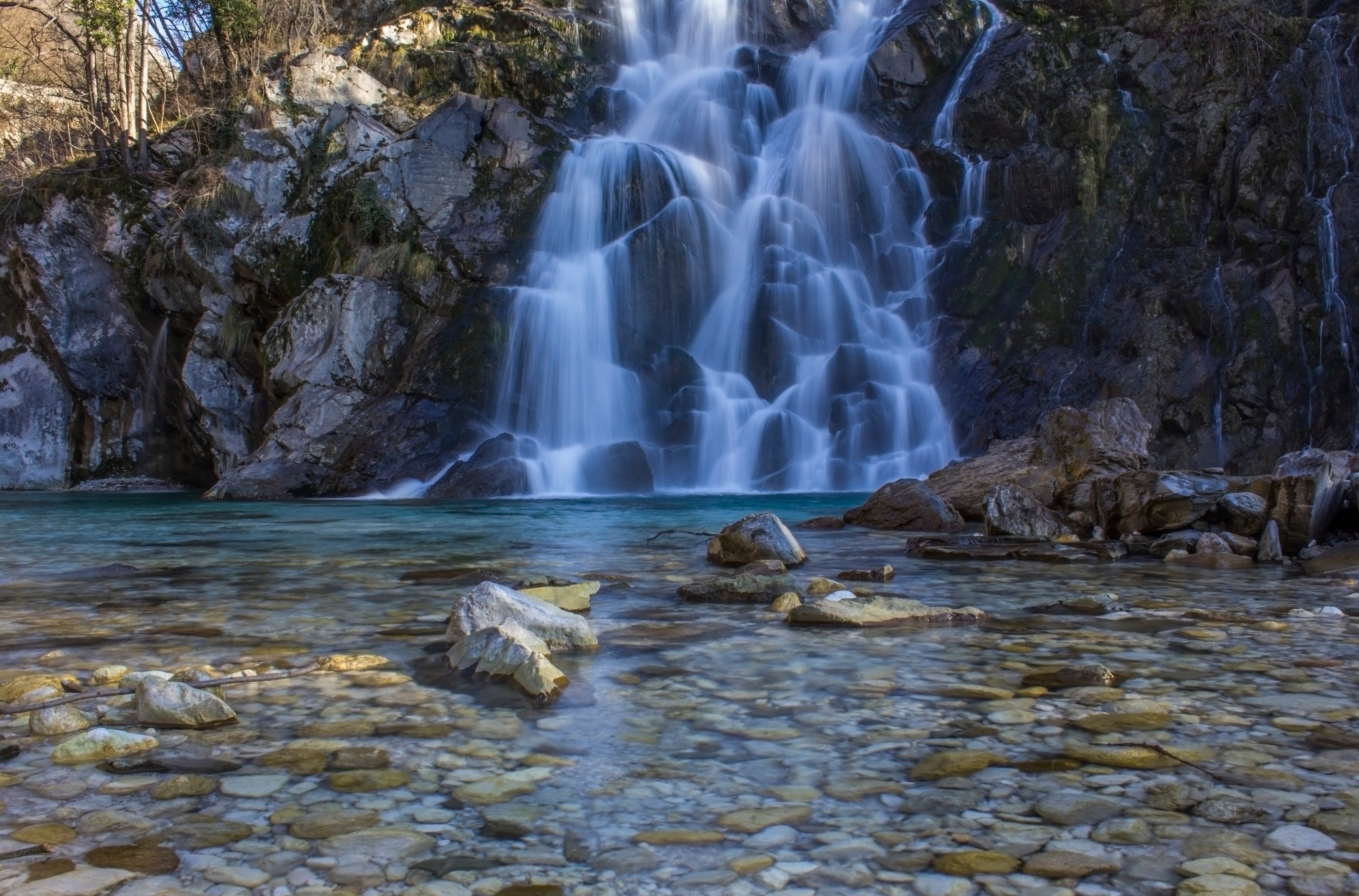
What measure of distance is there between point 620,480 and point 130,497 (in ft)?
30.3

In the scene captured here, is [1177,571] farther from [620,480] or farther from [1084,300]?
[1084,300]

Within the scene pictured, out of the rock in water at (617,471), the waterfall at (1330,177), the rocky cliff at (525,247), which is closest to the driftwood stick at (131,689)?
the rock in water at (617,471)

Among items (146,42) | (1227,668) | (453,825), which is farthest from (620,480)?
(146,42)

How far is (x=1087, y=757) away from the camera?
2447 millimetres

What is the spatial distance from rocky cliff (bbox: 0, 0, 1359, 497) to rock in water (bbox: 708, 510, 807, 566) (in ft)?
36.8

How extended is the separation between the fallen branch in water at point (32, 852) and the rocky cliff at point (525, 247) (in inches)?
608

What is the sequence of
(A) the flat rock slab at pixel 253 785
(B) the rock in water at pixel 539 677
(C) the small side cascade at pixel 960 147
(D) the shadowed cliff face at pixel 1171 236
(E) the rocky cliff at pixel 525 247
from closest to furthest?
(A) the flat rock slab at pixel 253 785 < (B) the rock in water at pixel 539 677 < (D) the shadowed cliff face at pixel 1171 236 < (E) the rocky cliff at pixel 525 247 < (C) the small side cascade at pixel 960 147

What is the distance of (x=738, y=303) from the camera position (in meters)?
19.4

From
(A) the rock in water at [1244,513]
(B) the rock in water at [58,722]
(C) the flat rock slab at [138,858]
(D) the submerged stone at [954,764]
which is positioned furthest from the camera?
(A) the rock in water at [1244,513]

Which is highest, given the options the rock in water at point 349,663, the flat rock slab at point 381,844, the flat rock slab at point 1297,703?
the rock in water at point 349,663

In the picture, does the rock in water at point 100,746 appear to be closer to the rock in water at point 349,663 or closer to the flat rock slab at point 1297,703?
the rock in water at point 349,663

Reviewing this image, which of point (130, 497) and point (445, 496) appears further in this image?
point (130, 497)

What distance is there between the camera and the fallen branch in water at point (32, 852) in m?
1.86

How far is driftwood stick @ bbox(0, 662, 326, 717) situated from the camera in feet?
9.29
